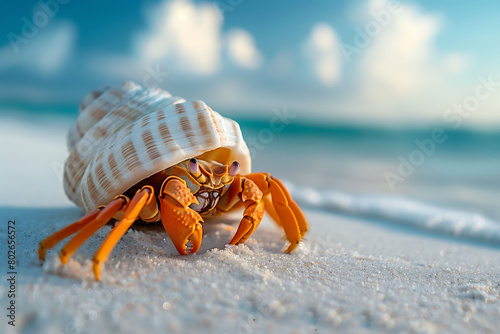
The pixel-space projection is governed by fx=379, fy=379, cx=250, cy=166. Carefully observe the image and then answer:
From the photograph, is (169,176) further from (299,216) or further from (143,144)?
(299,216)

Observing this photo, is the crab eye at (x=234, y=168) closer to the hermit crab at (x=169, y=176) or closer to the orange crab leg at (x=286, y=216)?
the hermit crab at (x=169, y=176)

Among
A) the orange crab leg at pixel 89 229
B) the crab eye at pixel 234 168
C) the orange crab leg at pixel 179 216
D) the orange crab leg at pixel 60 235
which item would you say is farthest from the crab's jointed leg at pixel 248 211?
the orange crab leg at pixel 60 235

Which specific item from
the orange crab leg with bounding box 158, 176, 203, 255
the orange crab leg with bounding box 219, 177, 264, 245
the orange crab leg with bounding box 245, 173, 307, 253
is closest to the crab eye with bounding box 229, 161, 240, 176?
the orange crab leg with bounding box 219, 177, 264, 245

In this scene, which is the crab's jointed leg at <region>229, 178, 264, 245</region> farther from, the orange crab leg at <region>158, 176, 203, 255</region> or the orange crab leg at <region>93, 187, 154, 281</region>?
the orange crab leg at <region>93, 187, 154, 281</region>

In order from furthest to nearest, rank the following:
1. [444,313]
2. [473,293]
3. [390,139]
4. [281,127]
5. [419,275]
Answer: [281,127] < [390,139] < [419,275] < [473,293] < [444,313]

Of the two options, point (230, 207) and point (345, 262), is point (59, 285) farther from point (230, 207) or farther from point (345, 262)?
point (345, 262)

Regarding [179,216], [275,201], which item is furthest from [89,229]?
[275,201]

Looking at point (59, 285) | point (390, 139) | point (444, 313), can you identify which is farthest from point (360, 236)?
point (390, 139)
